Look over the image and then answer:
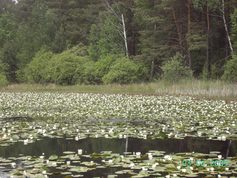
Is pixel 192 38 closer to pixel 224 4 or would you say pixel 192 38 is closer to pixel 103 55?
pixel 224 4

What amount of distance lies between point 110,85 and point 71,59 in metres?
11.1

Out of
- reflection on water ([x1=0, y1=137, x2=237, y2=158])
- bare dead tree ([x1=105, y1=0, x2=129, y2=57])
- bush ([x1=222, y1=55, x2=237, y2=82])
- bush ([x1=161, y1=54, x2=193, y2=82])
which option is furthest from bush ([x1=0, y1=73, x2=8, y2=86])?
reflection on water ([x1=0, y1=137, x2=237, y2=158])

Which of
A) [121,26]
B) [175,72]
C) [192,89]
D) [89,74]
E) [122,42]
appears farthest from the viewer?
[122,42]

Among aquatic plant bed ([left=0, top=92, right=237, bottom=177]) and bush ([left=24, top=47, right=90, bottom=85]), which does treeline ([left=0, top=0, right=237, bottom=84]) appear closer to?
bush ([left=24, top=47, right=90, bottom=85])

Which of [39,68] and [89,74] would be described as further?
[39,68]

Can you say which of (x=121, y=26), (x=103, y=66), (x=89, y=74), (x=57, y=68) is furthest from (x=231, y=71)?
(x=57, y=68)

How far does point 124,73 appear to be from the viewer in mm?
44750

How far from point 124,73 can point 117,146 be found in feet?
112

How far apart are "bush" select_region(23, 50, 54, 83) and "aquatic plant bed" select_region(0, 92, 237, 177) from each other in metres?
36.9

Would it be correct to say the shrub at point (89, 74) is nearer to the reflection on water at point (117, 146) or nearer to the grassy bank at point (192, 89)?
the grassy bank at point (192, 89)

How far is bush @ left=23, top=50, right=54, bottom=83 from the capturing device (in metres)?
54.1

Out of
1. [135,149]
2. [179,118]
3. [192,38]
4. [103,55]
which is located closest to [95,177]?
[135,149]

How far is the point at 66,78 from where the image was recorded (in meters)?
51.5

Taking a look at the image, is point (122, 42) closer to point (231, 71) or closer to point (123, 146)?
point (231, 71)
